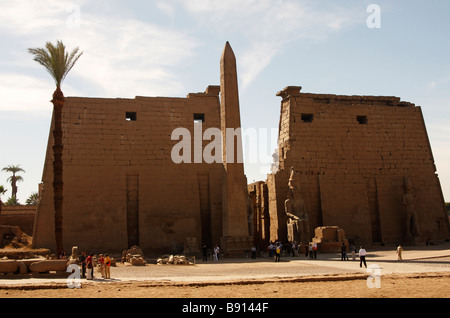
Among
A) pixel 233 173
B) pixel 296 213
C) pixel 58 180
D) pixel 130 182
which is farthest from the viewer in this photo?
pixel 130 182

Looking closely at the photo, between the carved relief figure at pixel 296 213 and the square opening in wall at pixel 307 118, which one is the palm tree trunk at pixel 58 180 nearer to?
the carved relief figure at pixel 296 213

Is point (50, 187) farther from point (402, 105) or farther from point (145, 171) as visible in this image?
point (402, 105)

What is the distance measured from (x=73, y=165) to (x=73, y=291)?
9819 mm

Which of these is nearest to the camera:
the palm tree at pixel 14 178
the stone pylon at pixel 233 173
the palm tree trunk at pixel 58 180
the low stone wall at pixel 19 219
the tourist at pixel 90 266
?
the tourist at pixel 90 266

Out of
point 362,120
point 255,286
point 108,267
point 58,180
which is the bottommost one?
point 255,286

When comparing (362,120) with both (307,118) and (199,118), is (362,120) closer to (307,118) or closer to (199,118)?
(307,118)

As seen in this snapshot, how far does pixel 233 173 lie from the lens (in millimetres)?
15547

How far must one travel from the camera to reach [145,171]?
60.5 feet

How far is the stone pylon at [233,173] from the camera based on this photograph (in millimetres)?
15516

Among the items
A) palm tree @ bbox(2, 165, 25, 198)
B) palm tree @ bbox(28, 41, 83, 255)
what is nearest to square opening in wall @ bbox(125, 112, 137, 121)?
palm tree @ bbox(28, 41, 83, 255)

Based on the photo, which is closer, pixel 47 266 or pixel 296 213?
pixel 47 266

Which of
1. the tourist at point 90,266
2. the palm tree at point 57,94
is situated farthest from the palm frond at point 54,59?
the tourist at point 90,266

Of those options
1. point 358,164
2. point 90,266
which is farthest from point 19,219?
point 358,164
